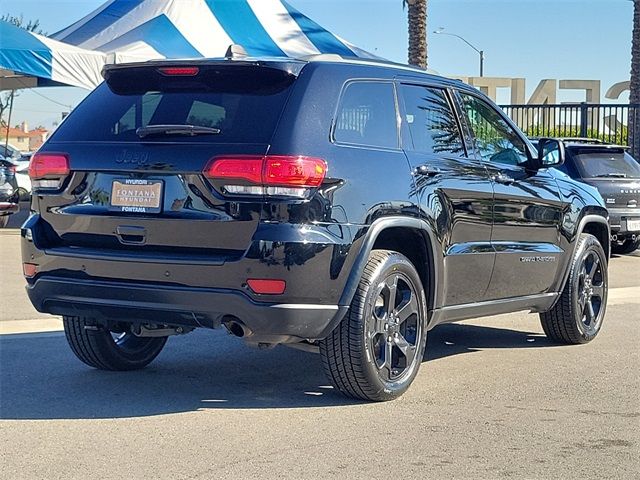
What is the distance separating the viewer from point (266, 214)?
5.20 meters

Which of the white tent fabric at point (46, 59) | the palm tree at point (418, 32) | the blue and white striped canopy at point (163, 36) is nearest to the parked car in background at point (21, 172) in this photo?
the blue and white striped canopy at point (163, 36)

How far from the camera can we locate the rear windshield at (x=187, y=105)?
17.9ft

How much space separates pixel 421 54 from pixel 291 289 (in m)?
20.6

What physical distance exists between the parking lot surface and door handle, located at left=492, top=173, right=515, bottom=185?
124 centimetres

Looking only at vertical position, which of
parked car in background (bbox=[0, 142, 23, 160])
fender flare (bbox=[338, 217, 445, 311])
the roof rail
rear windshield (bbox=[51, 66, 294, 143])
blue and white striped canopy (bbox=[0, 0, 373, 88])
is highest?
blue and white striped canopy (bbox=[0, 0, 373, 88])

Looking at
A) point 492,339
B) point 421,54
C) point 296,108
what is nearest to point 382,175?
point 296,108

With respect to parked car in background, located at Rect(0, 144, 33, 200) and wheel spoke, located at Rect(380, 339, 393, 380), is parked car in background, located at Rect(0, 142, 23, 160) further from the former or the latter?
wheel spoke, located at Rect(380, 339, 393, 380)

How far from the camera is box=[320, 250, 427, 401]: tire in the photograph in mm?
5586

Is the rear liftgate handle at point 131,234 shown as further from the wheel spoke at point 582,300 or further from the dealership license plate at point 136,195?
the wheel spoke at point 582,300

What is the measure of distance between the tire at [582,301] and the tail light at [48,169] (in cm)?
384

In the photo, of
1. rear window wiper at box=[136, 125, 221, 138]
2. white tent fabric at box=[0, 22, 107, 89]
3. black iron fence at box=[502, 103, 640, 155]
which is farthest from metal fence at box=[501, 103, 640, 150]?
rear window wiper at box=[136, 125, 221, 138]

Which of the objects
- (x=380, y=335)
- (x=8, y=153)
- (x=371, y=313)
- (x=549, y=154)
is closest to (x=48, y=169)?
(x=371, y=313)

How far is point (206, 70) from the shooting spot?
18.5ft

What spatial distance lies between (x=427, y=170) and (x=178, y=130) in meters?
1.53
